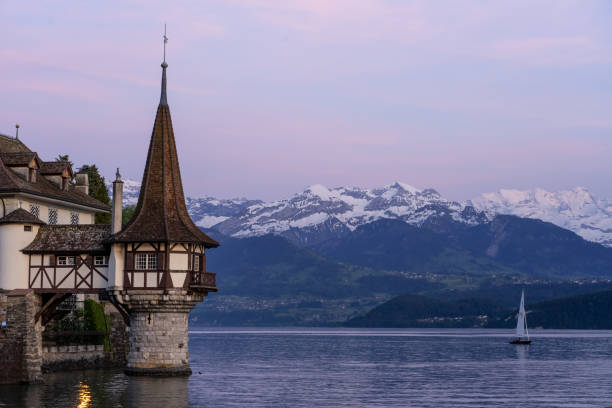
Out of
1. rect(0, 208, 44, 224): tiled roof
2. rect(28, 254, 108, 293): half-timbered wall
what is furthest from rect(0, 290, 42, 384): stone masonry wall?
rect(0, 208, 44, 224): tiled roof

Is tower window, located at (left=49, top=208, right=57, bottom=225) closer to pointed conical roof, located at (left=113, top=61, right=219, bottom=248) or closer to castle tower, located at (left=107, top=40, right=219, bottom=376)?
pointed conical roof, located at (left=113, top=61, right=219, bottom=248)

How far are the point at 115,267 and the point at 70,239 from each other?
4.80m

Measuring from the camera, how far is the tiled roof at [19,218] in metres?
77.1

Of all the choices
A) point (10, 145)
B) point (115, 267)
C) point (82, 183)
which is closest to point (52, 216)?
point (10, 145)

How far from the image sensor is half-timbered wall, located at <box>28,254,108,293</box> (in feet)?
→ 258

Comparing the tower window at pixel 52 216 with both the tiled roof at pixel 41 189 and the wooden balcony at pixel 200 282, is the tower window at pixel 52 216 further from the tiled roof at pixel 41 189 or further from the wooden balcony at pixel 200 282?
the wooden balcony at pixel 200 282

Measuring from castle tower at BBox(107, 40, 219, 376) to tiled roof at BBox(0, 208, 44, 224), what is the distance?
6599mm

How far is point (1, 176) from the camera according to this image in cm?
7975

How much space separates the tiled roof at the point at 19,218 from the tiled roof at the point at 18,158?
5275mm

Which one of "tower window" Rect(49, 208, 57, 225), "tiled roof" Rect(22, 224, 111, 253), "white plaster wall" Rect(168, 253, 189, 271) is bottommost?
"white plaster wall" Rect(168, 253, 189, 271)

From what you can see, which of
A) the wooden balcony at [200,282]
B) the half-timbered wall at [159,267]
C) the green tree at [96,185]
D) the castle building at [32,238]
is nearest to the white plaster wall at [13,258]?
the castle building at [32,238]

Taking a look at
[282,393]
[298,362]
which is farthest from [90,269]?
[298,362]

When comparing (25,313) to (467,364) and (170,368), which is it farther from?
(467,364)

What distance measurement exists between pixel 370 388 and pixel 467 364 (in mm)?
48302
